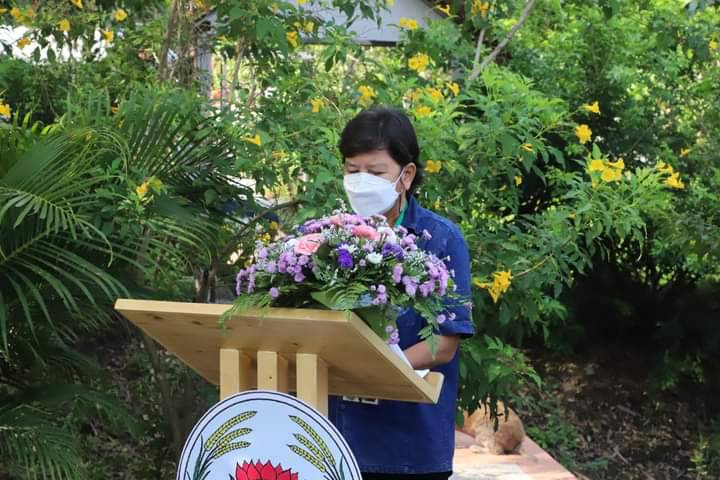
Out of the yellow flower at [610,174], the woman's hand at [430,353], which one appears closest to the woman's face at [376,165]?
the woman's hand at [430,353]

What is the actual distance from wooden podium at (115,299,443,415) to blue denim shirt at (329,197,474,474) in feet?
0.57

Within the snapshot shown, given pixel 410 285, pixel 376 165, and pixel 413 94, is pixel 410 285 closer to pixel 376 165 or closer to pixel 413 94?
pixel 376 165

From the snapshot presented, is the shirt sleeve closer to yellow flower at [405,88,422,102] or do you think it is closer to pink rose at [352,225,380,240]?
pink rose at [352,225,380,240]

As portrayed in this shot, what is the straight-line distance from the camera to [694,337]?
741 cm

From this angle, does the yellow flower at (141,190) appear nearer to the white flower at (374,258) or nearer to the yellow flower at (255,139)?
the yellow flower at (255,139)

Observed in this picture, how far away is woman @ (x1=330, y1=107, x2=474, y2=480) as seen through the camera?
2.57m

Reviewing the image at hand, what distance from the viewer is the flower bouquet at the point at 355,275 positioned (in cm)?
210

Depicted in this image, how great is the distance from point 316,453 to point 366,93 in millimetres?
2413

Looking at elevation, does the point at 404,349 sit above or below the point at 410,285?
below

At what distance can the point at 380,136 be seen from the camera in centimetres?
261

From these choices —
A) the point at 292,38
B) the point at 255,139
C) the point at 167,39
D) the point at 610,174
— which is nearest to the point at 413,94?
the point at 292,38

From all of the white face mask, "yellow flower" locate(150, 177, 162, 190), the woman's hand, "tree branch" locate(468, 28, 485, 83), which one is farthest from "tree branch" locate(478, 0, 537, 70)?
the woman's hand

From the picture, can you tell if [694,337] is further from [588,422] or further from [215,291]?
[215,291]

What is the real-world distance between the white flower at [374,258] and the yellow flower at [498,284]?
6.40ft
